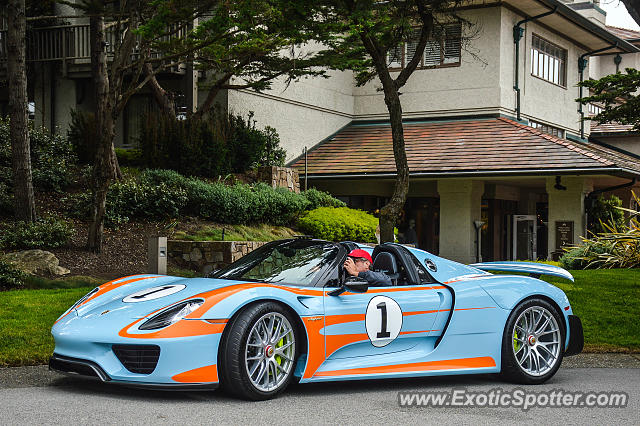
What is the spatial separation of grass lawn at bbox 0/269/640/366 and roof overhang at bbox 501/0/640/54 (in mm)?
13986

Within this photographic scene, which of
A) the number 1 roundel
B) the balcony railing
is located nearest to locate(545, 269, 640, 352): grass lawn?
the number 1 roundel

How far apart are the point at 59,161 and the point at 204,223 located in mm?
4092

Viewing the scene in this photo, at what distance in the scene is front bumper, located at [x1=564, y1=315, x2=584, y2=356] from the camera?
7.94m

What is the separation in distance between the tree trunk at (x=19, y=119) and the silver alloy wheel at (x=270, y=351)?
1074 centimetres

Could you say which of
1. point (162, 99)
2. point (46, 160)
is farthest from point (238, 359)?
point (162, 99)

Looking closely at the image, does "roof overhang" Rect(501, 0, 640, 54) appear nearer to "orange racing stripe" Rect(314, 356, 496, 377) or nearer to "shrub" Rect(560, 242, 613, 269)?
"shrub" Rect(560, 242, 613, 269)

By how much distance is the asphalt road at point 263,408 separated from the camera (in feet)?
18.5

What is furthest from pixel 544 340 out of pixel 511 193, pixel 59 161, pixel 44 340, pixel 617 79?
pixel 511 193

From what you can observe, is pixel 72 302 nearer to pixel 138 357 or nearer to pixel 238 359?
pixel 138 357

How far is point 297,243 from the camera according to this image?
7793mm

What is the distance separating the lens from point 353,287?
689cm

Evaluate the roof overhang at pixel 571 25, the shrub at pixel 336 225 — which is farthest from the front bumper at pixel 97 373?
the roof overhang at pixel 571 25

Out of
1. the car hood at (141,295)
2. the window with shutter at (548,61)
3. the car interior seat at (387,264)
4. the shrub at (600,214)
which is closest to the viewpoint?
the car hood at (141,295)

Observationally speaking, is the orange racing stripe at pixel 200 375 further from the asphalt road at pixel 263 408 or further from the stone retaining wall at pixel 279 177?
the stone retaining wall at pixel 279 177
